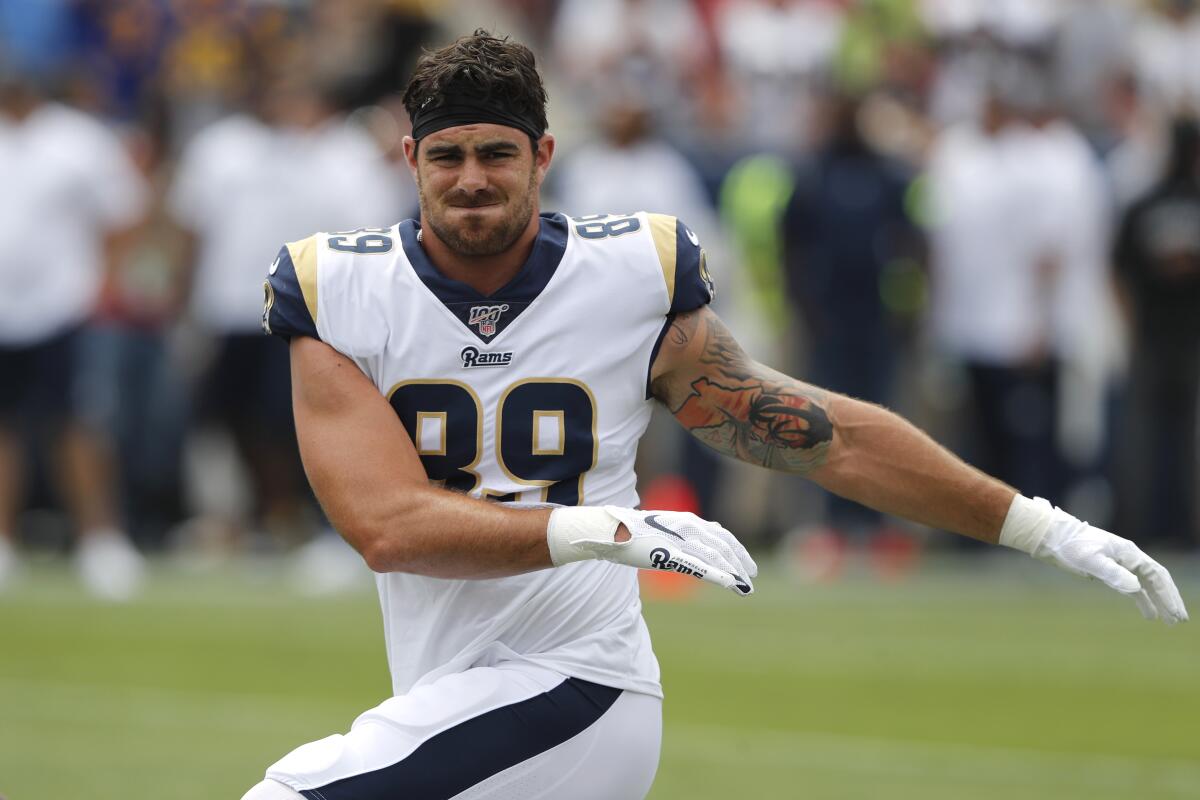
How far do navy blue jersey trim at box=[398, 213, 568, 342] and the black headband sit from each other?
253mm

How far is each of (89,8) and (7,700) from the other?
7576mm

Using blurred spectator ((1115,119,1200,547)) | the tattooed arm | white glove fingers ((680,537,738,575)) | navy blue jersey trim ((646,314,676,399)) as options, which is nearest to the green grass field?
blurred spectator ((1115,119,1200,547))

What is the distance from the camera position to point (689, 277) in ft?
14.9

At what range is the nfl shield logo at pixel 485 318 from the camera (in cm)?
442

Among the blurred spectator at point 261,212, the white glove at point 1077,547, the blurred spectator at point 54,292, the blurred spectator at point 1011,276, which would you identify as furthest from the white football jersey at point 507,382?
the blurred spectator at point 1011,276

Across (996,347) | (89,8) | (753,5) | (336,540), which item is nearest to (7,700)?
(336,540)

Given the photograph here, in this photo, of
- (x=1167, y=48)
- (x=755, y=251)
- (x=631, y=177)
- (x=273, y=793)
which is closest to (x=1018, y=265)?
(x=755, y=251)

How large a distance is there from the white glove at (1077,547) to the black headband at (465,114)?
132cm

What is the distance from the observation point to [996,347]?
496 inches

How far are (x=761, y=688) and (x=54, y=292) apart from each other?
488 centimetres

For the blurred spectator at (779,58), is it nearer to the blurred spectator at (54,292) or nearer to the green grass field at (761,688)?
the green grass field at (761,688)

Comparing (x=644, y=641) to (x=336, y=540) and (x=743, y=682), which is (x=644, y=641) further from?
(x=336, y=540)

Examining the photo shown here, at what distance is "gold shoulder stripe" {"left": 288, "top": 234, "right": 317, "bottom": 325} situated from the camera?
439 cm

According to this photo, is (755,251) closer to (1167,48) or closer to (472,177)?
(1167,48)
